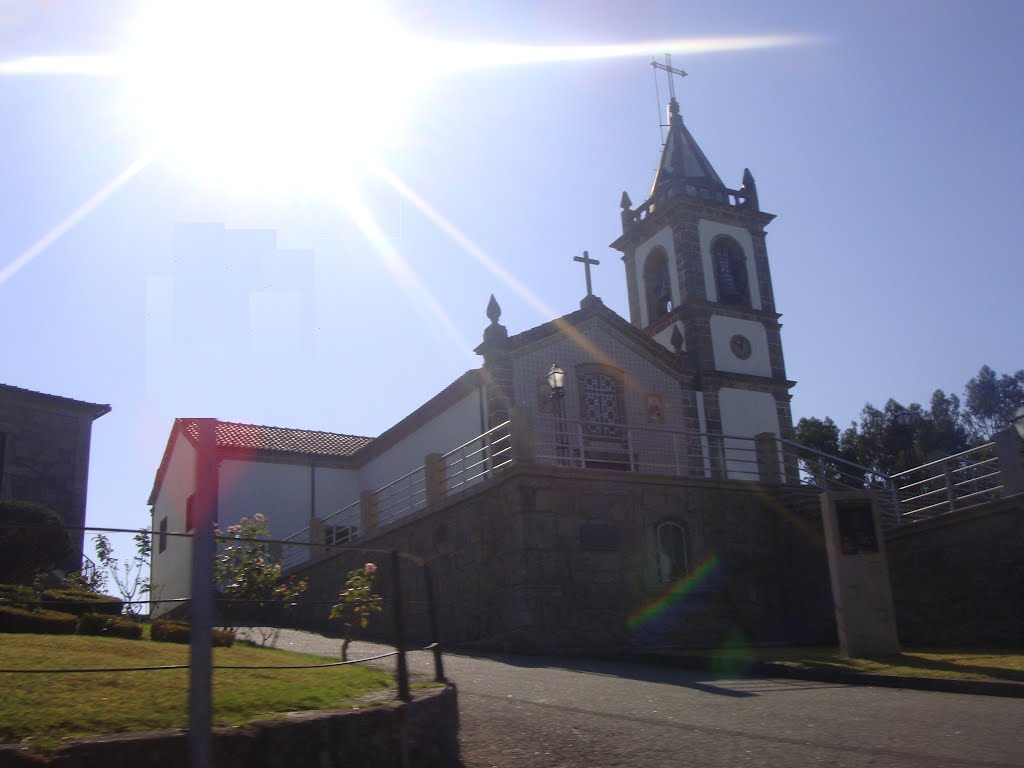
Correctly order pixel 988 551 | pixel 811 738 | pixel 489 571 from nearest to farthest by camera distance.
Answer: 1. pixel 811 738
2. pixel 988 551
3. pixel 489 571

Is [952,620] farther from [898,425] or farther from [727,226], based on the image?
[727,226]

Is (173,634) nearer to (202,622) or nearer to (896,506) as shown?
(202,622)

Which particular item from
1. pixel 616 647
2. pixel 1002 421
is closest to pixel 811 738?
pixel 616 647

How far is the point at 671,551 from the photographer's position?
16234 millimetres

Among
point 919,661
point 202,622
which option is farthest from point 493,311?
point 202,622

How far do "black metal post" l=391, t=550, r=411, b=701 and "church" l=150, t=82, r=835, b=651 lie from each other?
438mm

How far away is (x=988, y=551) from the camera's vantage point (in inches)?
545

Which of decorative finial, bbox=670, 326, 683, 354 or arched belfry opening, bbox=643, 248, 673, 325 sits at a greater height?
arched belfry opening, bbox=643, 248, 673, 325

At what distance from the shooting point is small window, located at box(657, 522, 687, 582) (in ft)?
52.4

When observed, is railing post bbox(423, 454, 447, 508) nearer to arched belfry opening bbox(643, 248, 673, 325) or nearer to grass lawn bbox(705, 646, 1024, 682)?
grass lawn bbox(705, 646, 1024, 682)

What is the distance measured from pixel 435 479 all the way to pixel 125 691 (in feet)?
43.3

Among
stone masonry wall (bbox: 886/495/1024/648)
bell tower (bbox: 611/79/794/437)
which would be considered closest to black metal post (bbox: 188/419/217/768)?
stone masonry wall (bbox: 886/495/1024/648)

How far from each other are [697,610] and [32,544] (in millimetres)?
9984

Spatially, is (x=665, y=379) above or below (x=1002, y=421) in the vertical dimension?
below
